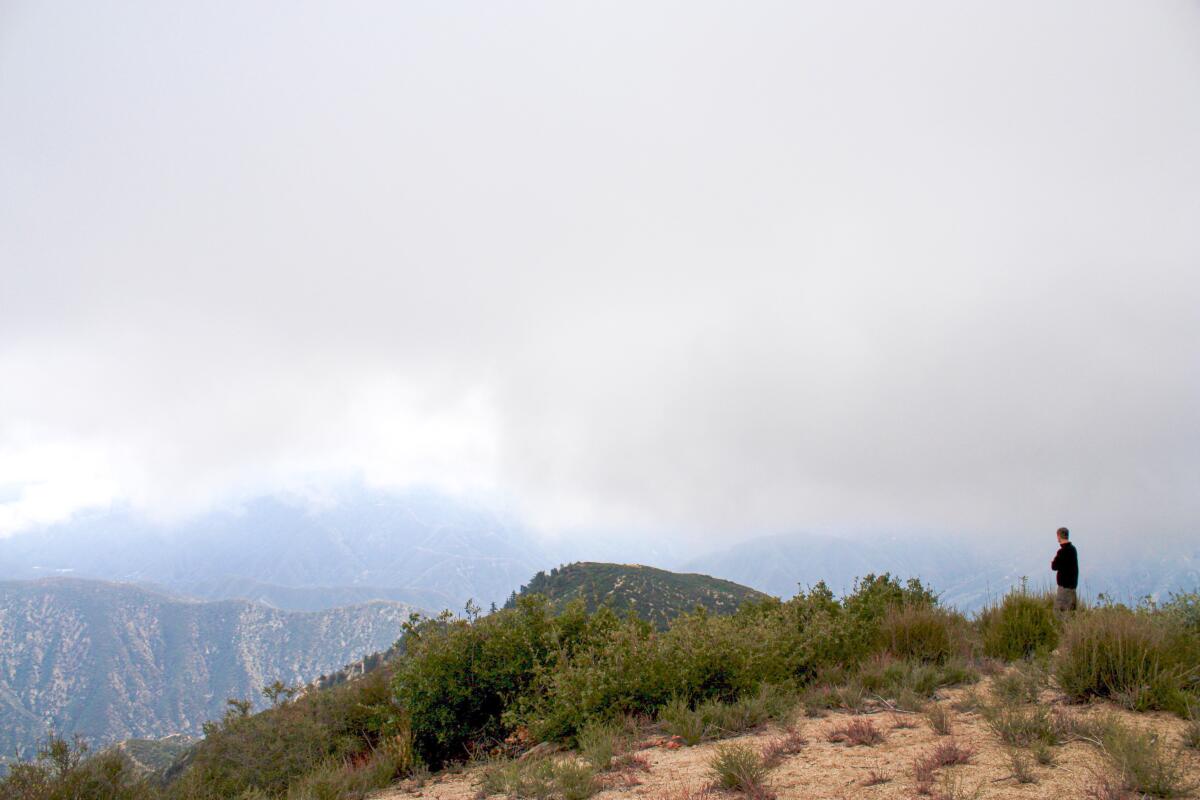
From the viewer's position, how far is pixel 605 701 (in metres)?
9.38

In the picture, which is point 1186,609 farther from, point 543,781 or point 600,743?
point 543,781

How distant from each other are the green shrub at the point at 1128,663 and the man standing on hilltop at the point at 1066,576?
16.9 ft

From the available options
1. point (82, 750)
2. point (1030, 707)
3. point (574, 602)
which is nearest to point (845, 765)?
point (1030, 707)

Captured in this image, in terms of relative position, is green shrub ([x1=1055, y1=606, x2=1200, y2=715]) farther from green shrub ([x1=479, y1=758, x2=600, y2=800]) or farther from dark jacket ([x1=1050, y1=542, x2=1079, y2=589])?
green shrub ([x1=479, y1=758, x2=600, y2=800])

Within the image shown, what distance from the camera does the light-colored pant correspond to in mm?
12630

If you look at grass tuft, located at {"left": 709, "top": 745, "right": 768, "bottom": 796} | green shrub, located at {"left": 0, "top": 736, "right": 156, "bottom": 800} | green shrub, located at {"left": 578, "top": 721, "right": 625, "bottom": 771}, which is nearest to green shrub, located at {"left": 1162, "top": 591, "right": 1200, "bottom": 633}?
grass tuft, located at {"left": 709, "top": 745, "right": 768, "bottom": 796}

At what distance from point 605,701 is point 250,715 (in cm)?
702

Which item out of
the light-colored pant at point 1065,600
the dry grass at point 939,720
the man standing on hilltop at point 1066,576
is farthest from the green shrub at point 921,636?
the dry grass at point 939,720

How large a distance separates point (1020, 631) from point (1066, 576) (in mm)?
2696

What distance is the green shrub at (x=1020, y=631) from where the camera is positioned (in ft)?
36.3

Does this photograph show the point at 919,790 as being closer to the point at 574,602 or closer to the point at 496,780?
the point at 496,780

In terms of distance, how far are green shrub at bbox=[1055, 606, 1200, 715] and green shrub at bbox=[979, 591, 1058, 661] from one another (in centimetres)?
294

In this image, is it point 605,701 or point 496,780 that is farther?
point 605,701

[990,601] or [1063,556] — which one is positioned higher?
[1063,556]
